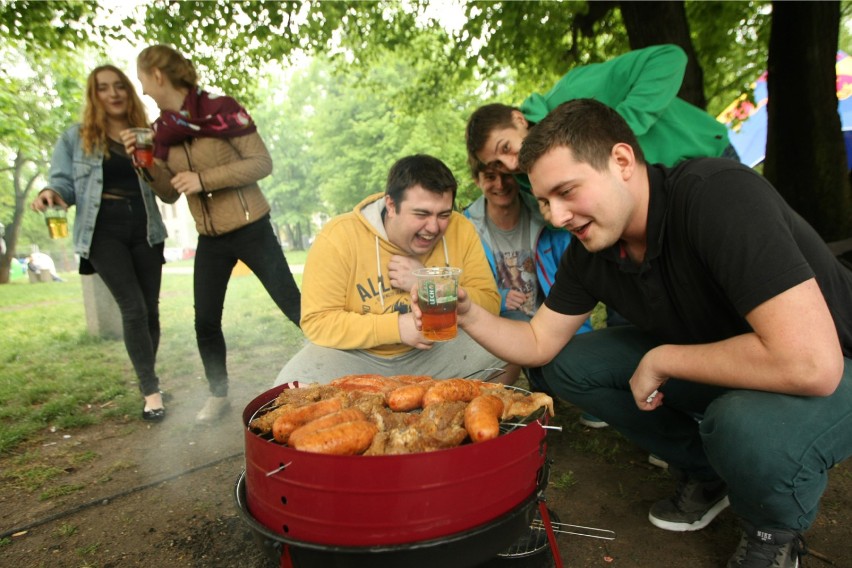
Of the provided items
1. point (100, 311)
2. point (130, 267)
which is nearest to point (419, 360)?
point (130, 267)

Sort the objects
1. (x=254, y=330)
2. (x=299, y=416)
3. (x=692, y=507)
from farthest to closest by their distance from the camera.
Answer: (x=254, y=330) < (x=692, y=507) < (x=299, y=416)

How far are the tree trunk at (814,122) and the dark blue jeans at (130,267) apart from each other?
6003 millimetres

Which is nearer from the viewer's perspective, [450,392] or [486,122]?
[450,392]

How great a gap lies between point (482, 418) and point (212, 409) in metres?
3.30

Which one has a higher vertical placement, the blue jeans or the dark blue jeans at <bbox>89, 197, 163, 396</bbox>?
the dark blue jeans at <bbox>89, 197, 163, 396</bbox>

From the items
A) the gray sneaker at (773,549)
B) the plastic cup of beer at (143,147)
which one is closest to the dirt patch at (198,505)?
the gray sneaker at (773,549)

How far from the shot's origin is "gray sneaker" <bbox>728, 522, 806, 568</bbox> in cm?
201

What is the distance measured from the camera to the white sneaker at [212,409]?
4.27 meters

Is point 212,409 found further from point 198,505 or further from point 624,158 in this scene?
point 624,158

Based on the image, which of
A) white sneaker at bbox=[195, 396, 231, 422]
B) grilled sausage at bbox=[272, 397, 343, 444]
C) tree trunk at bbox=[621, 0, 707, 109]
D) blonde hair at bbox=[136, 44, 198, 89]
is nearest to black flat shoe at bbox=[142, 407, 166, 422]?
white sneaker at bbox=[195, 396, 231, 422]

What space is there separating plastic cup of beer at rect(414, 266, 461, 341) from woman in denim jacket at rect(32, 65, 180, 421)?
2.97m

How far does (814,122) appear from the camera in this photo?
5090mm

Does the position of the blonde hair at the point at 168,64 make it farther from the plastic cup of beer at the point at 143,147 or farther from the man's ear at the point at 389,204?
the man's ear at the point at 389,204

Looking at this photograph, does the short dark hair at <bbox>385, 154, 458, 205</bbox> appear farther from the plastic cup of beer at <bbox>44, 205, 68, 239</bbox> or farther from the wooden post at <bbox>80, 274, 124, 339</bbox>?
the wooden post at <bbox>80, 274, 124, 339</bbox>
